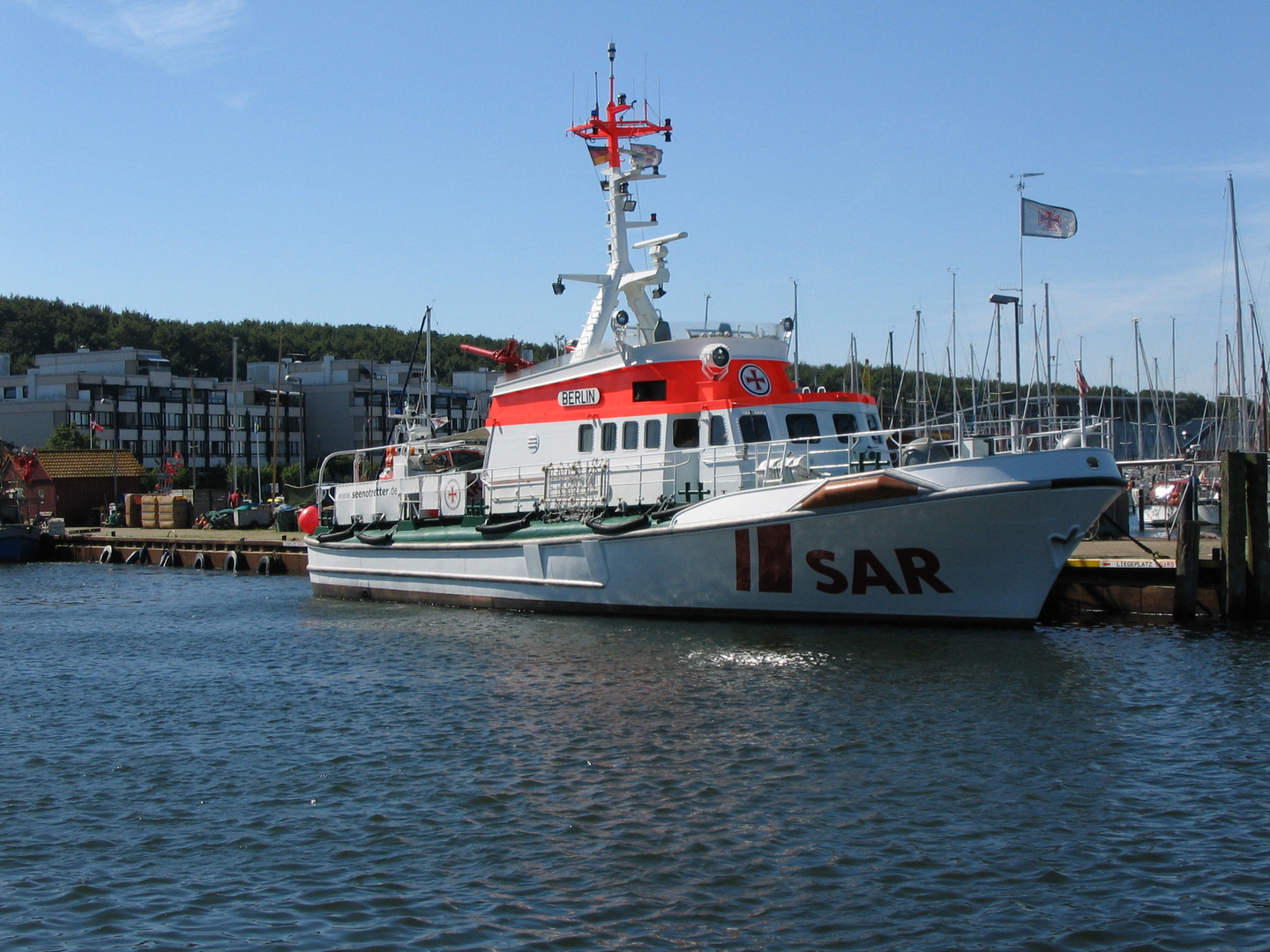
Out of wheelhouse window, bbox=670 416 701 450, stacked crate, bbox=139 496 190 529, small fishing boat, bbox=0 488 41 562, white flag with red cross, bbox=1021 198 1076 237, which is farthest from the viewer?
stacked crate, bbox=139 496 190 529

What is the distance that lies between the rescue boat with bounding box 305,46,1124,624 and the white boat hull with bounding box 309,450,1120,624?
32 mm

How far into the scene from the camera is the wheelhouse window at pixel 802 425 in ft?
65.1

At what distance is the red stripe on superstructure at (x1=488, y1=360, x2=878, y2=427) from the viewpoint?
19.8 metres

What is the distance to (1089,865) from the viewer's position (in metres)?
8.55

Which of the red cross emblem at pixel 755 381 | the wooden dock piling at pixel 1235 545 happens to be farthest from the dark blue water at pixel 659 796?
the red cross emblem at pixel 755 381

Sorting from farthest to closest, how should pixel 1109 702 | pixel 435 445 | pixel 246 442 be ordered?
1. pixel 246 442
2. pixel 435 445
3. pixel 1109 702

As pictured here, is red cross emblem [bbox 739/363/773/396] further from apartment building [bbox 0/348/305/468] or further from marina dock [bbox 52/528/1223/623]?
apartment building [bbox 0/348/305/468]

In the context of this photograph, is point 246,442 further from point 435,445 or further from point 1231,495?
point 1231,495

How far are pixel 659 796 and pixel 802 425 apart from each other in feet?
35.5

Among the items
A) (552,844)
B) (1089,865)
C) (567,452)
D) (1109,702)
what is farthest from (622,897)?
(567,452)

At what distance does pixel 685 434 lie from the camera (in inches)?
792

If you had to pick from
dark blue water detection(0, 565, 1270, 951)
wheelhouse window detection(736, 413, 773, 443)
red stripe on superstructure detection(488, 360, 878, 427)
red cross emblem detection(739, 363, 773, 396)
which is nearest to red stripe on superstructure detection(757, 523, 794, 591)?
dark blue water detection(0, 565, 1270, 951)

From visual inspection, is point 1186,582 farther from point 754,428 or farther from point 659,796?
point 659,796

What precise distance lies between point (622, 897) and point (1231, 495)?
1485cm
